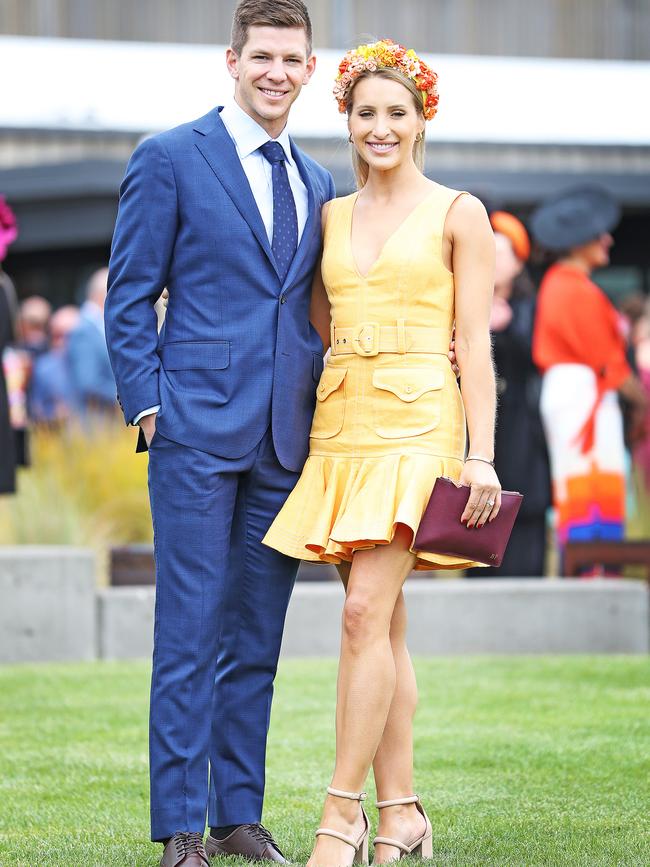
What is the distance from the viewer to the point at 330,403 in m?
4.41

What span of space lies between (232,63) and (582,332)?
219 inches

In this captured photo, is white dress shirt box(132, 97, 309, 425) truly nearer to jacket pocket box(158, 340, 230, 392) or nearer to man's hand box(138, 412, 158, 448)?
jacket pocket box(158, 340, 230, 392)

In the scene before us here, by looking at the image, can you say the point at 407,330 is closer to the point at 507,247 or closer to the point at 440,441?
the point at 440,441

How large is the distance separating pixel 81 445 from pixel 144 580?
1816 mm

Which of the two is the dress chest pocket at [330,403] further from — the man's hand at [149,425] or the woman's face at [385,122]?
the woman's face at [385,122]

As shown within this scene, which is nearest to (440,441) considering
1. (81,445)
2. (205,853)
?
(205,853)

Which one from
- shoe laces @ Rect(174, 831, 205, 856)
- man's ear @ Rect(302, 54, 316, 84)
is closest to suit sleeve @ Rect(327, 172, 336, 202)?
man's ear @ Rect(302, 54, 316, 84)

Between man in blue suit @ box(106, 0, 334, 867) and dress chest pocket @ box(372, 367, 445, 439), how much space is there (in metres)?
0.27

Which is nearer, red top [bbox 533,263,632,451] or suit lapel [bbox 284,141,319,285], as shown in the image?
suit lapel [bbox 284,141,319,285]

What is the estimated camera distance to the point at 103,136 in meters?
17.8

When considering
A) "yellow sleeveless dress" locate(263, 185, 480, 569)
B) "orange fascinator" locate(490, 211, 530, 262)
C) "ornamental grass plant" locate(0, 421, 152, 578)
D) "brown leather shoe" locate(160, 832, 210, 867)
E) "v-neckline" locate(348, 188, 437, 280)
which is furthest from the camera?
"orange fascinator" locate(490, 211, 530, 262)

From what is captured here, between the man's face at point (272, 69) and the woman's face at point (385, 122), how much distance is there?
193 millimetres

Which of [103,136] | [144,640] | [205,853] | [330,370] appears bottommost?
[144,640]

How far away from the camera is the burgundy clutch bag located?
13.8 feet
